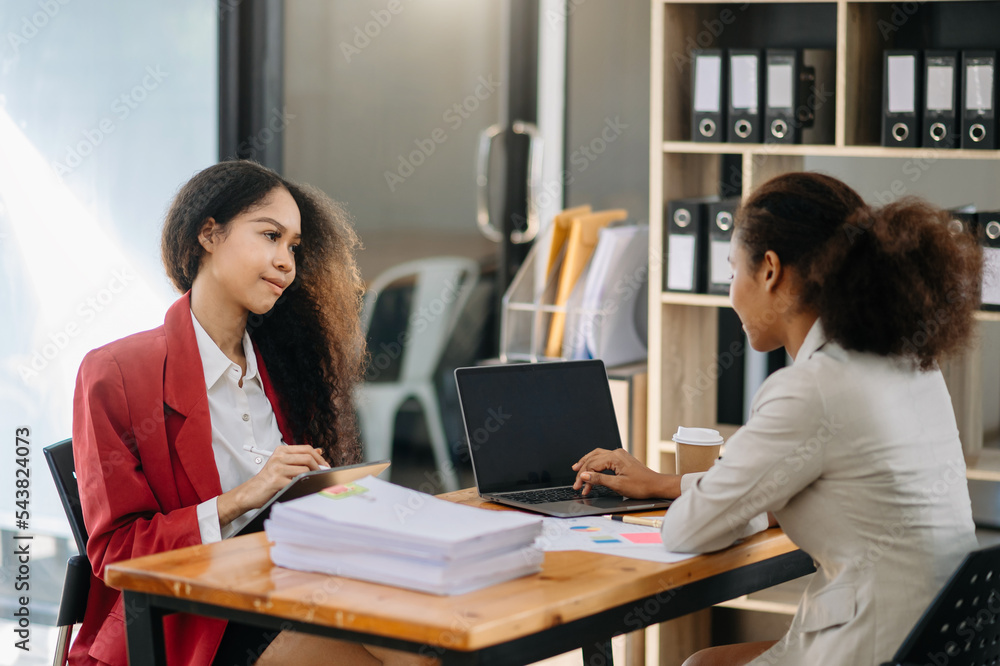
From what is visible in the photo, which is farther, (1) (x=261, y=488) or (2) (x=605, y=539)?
(1) (x=261, y=488)

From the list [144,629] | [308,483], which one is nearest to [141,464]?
[308,483]

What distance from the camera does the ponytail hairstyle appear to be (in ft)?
4.95

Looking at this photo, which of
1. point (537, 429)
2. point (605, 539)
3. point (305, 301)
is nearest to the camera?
point (605, 539)

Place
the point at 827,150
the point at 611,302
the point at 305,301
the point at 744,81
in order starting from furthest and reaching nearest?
the point at 611,302 → the point at 744,81 → the point at 827,150 → the point at 305,301

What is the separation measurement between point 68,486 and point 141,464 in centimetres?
15

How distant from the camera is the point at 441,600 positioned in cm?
129

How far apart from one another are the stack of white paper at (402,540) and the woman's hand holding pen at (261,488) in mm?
308

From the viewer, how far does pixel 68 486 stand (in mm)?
1856

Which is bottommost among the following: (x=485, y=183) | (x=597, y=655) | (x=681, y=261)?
(x=597, y=655)

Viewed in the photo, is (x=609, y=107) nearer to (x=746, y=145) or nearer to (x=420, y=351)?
(x=420, y=351)

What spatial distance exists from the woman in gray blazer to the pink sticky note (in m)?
0.07

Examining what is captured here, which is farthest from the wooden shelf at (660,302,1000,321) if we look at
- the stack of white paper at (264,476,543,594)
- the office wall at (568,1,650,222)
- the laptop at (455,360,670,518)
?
the stack of white paper at (264,476,543,594)

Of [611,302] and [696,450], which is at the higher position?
[611,302]

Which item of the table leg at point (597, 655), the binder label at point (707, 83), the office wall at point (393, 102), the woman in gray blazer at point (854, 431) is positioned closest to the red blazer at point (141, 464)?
the woman in gray blazer at point (854, 431)
